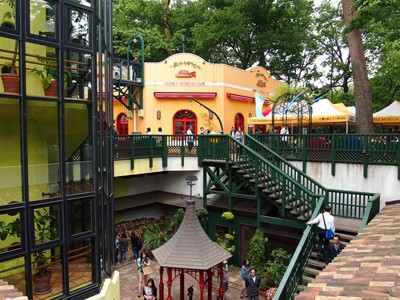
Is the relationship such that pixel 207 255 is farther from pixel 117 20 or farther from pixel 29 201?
pixel 117 20

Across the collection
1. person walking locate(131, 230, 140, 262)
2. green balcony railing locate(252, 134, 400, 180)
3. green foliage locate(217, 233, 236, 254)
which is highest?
green balcony railing locate(252, 134, 400, 180)

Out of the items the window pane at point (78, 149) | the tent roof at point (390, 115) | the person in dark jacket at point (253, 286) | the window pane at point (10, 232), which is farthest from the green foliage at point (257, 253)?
the tent roof at point (390, 115)

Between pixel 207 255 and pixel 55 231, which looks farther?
pixel 207 255

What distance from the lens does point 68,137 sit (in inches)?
290

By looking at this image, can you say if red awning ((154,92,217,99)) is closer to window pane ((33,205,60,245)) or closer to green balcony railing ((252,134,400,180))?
green balcony railing ((252,134,400,180))

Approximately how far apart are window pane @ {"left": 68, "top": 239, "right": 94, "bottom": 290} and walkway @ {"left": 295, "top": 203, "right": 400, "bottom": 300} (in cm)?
494

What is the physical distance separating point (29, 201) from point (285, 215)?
8.66 metres

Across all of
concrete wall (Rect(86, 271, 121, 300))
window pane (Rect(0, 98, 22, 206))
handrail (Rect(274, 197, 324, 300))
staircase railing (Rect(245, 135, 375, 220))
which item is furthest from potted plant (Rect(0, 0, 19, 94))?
staircase railing (Rect(245, 135, 375, 220))

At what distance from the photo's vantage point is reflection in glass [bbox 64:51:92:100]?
726 cm

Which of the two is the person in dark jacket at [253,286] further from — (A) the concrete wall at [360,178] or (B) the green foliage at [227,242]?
(A) the concrete wall at [360,178]

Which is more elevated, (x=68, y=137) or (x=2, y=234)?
(x=68, y=137)

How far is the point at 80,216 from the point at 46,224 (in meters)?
0.74

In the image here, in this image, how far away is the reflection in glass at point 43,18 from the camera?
6566mm

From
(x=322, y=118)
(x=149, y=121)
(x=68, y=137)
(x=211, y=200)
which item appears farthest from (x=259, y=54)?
(x=68, y=137)
